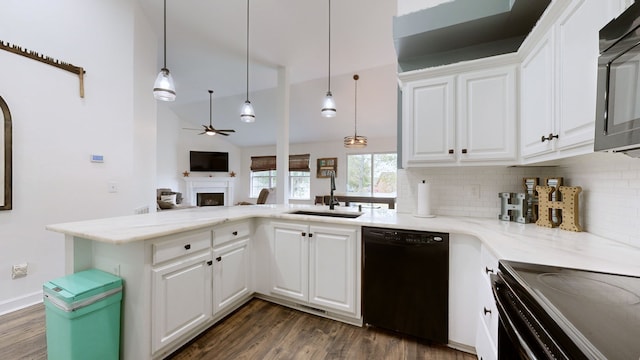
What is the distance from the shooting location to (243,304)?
2.36 m

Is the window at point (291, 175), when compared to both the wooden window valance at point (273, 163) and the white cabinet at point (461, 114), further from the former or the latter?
the white cabinet at point (461, 114)

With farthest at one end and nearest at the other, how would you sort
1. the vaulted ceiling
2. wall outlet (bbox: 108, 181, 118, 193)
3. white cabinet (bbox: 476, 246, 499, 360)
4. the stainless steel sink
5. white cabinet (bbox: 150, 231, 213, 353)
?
the vaulted ceiling, wall outlet (bbox: 108, 181, 118, 193), the stainless steel sink, white cabinet (bbox: 150, 231, 213, 353), white cabinet (bbox: 476, 246, 499, 360)

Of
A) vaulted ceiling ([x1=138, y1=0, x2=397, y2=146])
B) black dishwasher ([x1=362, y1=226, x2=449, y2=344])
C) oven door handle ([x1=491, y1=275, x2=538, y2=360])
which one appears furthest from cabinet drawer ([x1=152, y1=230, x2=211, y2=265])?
vaulted ceiling ([x1=138, y1=0, x2=397, y2=146])

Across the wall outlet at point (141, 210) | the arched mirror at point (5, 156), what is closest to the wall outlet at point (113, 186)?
the wall outlet at point (141, 210)

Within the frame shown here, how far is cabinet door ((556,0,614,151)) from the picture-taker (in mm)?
1060

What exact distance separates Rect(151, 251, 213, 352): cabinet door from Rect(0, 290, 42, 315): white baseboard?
73.8 inches

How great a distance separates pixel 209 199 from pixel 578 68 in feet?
29.4

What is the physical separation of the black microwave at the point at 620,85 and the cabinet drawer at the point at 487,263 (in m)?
0.68

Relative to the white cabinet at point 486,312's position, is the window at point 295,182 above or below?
above

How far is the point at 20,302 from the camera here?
2.24 meters

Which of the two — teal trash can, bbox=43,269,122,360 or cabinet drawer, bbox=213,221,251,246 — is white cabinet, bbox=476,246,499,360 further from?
teal trash can, bbox=43,269,122,360

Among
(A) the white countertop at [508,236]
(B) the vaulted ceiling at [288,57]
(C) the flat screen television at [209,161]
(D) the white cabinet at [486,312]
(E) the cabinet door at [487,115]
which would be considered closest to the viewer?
(A) the white countertop at [508,236]

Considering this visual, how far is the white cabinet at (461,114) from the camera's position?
1.85 metres

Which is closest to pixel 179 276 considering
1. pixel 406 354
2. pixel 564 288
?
pixel 406 354
